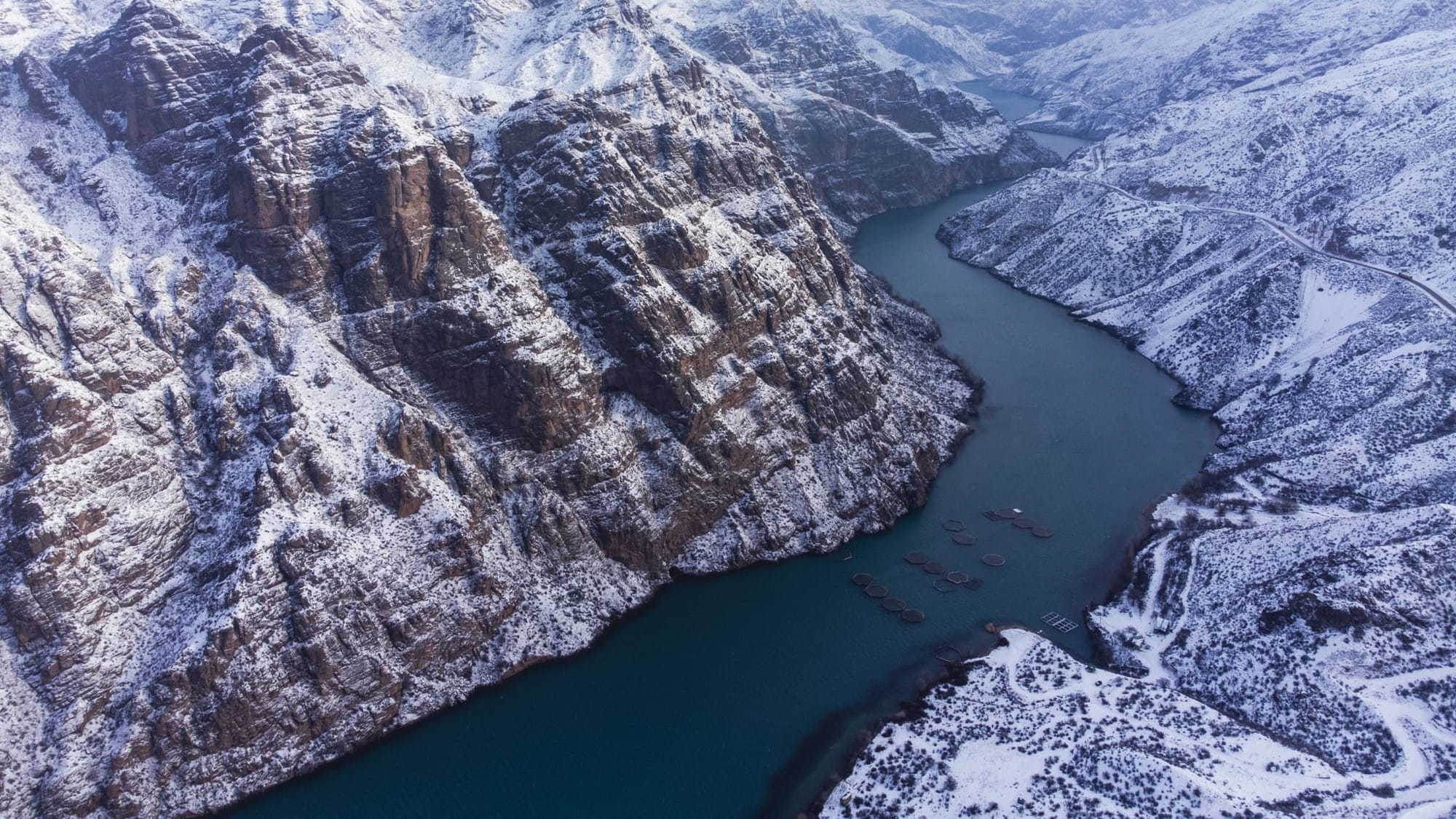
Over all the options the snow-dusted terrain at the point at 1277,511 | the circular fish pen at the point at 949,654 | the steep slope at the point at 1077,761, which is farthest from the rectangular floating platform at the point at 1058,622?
the circular fish pen at the point at 949,654

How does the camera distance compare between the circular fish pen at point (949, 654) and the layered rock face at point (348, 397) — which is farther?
the circular fish pen at point (949, 654)

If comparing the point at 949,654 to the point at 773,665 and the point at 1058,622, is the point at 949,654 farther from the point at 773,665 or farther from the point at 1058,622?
the point at 773,665

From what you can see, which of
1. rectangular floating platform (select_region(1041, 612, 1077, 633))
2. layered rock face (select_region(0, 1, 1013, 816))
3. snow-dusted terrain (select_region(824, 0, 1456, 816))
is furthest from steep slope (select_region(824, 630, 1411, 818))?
layered rock face (select_region(0, 1, 1013, 816))

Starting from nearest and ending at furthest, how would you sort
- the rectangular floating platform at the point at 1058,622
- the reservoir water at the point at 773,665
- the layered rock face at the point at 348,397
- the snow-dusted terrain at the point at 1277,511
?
the snow-dusted terrain at the point at 1277,511 → the reservoir water at the point at 773,665 → the layered rock face at the point at 348,397 → the rectangular floating platform at the point at 1058,622

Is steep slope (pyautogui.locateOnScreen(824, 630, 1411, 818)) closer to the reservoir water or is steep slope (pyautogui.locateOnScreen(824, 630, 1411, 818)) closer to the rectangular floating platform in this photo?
the reservoir water

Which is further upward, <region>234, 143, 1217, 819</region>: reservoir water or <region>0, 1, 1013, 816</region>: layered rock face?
<region>0, 1, 1013, 816</region>: layered rock face

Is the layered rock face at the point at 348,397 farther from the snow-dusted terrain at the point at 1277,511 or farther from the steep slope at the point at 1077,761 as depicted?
the snow-dusted terrain at the point at 1277,511
